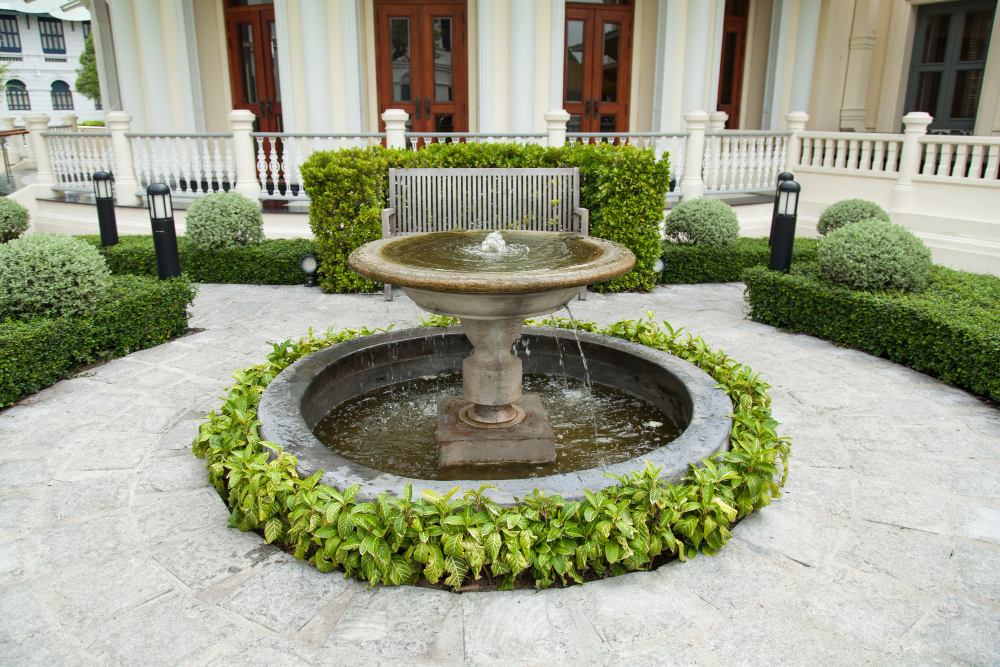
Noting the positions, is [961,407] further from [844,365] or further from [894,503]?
[894,503]

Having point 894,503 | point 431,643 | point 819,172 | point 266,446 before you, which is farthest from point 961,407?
point 819,172

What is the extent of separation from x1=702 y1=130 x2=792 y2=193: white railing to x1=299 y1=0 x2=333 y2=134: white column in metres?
5.78

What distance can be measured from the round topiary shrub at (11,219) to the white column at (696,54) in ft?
33.0

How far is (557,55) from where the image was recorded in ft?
35.8

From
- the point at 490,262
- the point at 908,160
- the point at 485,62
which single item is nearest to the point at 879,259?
the point at 490,262

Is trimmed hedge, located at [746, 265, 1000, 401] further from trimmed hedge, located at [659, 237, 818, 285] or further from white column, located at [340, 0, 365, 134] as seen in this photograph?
white column, located at [340, 0, 365, 134]

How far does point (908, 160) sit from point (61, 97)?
56.4 meters

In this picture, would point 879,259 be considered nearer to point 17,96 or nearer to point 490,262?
point 490,262

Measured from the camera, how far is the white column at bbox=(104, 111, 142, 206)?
394 inches

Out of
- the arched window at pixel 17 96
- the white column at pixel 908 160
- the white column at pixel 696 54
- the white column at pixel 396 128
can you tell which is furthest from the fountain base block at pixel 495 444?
the arched window at pixel 17 96

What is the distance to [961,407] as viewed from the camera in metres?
4.26

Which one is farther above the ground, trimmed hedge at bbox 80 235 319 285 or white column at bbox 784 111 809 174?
white column at bbox 784 111 809 174

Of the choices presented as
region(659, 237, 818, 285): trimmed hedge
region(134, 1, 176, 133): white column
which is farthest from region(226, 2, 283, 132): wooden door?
region(659, 237, 818, 285): trimmed hedge

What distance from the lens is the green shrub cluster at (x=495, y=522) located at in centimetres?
255
